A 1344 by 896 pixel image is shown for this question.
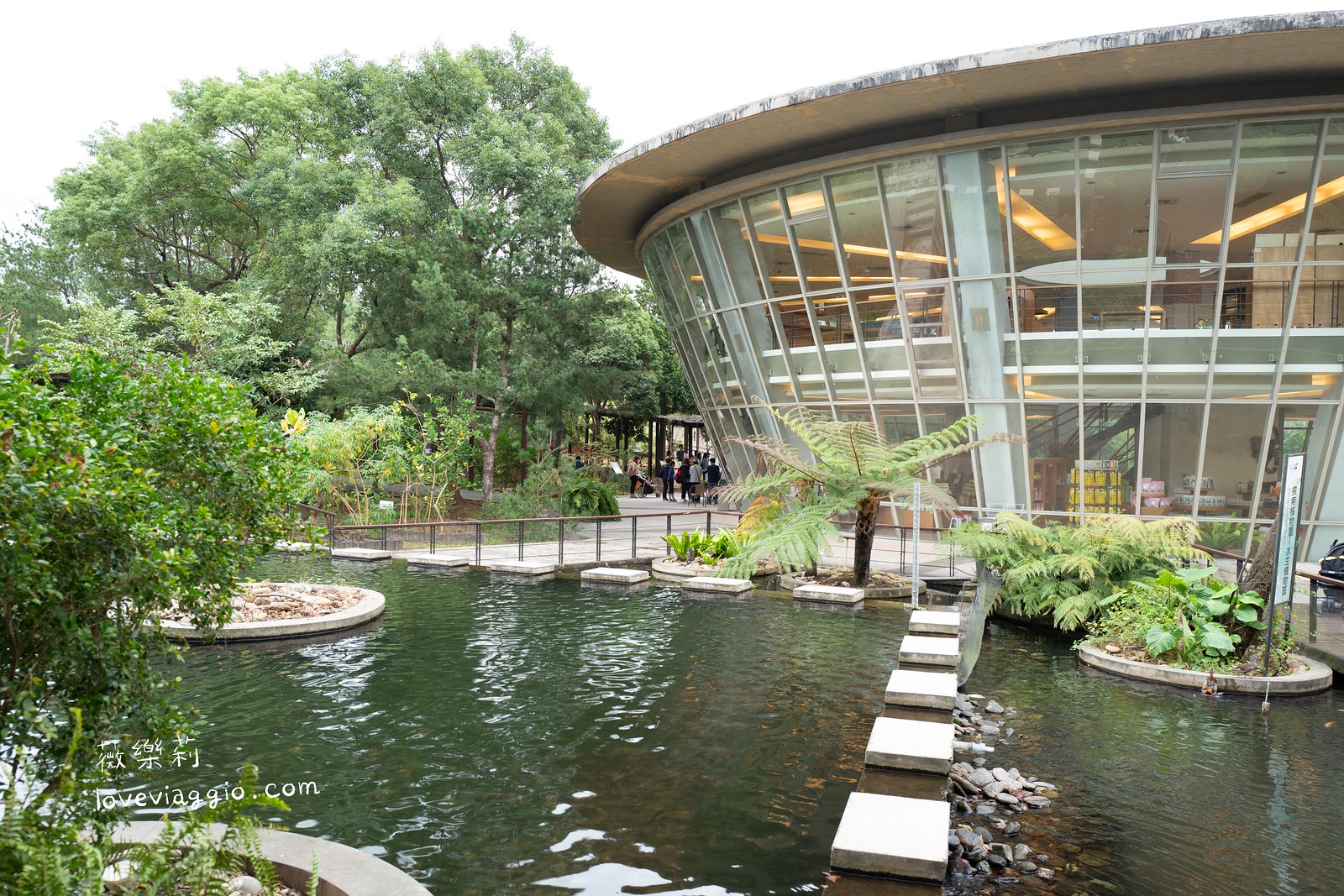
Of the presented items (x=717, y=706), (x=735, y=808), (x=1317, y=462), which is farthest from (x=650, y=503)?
(x=735, y=808)

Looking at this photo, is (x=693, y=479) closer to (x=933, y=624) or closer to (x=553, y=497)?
(x=553, y=497)

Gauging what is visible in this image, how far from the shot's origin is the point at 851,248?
59.4ft

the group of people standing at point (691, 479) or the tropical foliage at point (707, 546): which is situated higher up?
the group of people standing at point (691, 479)

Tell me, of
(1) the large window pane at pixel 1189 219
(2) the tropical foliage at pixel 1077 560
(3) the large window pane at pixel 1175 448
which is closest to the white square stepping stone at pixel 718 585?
(2) the tropical foliage at pixel 1077 560

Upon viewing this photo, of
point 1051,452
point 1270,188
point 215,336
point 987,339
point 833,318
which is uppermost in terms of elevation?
point 1270,188

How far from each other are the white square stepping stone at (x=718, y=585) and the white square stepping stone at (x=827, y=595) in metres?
0.82

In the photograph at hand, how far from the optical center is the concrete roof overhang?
13.1 metres

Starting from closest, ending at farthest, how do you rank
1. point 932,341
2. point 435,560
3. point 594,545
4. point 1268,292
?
point 1268,292 → point 435,560 → point 932,341 → point 594,545

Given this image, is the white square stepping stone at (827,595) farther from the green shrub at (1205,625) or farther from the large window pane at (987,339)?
the large window pane at (987,339)

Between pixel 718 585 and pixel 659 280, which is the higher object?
pixel 659 280

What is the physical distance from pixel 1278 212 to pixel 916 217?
5882 mm

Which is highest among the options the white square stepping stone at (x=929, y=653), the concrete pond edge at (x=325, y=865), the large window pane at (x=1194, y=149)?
the large window pane at (x=1194, y=149)

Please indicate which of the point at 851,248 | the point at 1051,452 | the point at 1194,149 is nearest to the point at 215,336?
the point at 851,248

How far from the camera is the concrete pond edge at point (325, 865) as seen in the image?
11.8 ft
